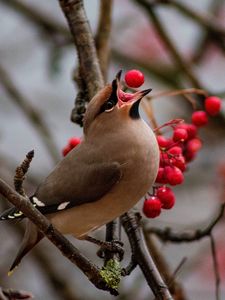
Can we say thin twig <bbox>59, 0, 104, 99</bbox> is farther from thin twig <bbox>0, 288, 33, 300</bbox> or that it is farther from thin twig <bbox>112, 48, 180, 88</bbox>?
thin twig <bbox>112, 48, 180, 88</bbox>

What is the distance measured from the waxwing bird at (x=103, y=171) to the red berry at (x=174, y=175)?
6 centimetres

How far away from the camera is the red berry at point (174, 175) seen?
2625 millimetres

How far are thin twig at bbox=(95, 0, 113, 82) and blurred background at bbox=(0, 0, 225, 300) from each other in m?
0.25

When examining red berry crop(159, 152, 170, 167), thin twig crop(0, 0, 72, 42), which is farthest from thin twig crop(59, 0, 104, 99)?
thin twig crop(0, 0, 72, 42)

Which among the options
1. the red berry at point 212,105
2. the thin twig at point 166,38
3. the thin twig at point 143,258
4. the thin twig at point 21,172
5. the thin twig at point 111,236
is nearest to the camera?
the thin twig at point 21,172

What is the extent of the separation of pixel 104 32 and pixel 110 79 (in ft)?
9.90

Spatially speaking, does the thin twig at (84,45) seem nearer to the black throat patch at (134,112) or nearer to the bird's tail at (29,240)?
the black throat patch at (134,112)

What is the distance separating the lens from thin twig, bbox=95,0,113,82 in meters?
3.29

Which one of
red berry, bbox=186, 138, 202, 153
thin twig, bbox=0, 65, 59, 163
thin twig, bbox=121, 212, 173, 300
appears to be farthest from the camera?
thin twig, bbox=0, 65, 59, 163

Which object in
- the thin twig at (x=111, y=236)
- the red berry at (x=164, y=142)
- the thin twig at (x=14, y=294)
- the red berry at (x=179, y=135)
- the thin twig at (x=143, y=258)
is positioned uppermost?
the thin twig at (x=14, y=294)

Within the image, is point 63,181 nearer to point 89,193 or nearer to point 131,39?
point 89,193

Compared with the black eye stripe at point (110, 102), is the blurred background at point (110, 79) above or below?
below

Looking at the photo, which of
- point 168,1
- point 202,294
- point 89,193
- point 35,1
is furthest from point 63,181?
point 35,1

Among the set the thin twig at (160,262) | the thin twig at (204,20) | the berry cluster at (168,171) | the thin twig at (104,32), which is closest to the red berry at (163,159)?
the berry cluster at (168,171)
